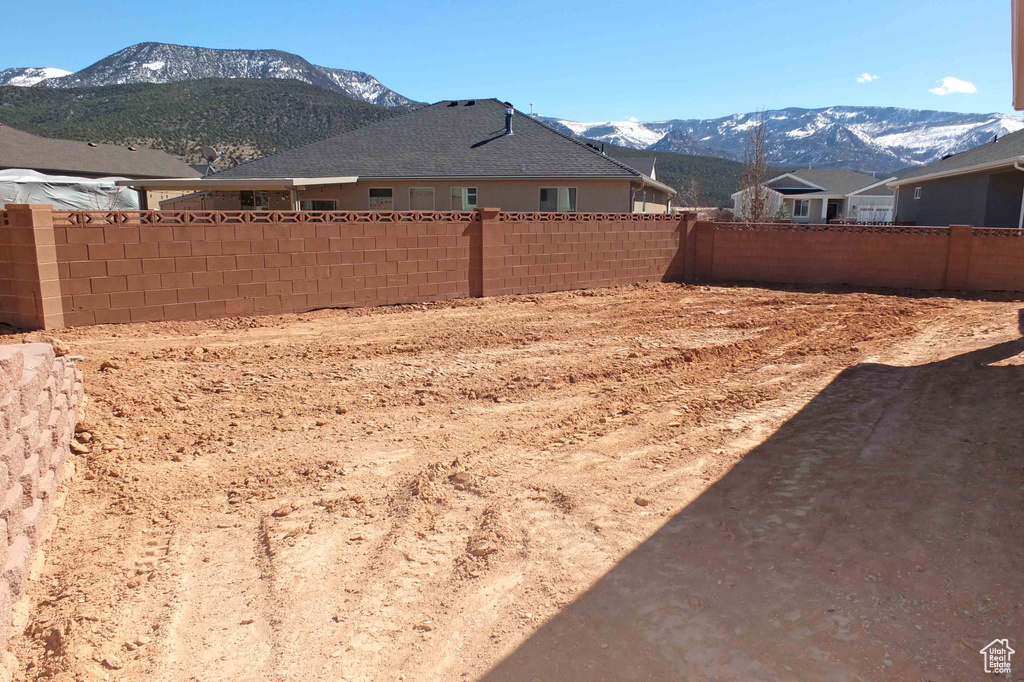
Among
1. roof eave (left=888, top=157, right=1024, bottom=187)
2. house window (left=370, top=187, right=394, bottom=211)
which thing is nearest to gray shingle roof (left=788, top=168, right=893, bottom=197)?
roof eave (left=888, top=157, right=1024, bottom=187)

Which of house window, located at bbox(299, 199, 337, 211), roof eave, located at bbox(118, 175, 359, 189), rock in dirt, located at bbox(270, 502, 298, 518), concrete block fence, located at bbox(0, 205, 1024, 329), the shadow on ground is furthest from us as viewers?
house window, located at bbox(299, 199, 337, 211)

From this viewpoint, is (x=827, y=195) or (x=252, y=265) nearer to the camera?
(x=252, y=265)

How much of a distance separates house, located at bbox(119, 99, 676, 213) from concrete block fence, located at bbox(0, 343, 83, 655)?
17.0 meters

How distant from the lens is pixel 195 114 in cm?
5934

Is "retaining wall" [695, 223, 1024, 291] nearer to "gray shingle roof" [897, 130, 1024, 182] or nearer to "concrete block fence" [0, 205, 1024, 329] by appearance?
"concrete block fence" [0, 205, 1024, 329]

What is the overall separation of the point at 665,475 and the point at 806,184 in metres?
48.7

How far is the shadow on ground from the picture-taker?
10.2 ft

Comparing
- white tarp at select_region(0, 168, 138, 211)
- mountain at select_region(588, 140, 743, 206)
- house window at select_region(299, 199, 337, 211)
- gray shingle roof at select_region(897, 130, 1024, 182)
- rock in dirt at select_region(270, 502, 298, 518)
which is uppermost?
mountain at select_region(588, 140, 743, 206)

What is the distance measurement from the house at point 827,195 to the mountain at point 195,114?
30314 millimetres

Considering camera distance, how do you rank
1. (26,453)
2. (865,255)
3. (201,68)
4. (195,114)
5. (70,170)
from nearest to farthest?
1. (26,453)
2. (865,255)
3. (70,170)
4. (195,114)
5. (201,68)

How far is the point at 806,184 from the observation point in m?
47.9

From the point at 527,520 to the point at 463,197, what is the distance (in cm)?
1950

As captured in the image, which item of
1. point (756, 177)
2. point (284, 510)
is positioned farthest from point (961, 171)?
point (284, 510)

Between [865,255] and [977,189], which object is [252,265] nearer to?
[865,255]
